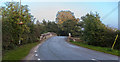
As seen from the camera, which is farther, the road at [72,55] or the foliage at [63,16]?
the foliage at [63,16]

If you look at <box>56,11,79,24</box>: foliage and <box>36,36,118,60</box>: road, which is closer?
<box>36,36,118,60</box>: road

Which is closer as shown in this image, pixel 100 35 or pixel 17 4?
pixel 17 4

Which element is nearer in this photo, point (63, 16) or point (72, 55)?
point (72, 55)

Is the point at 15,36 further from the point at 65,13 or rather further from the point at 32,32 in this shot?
the point at 65,13

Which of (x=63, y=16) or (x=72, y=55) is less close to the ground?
(x=63, y=16)

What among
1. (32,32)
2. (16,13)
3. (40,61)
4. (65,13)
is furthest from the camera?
(65,13)

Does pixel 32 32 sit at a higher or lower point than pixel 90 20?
lower

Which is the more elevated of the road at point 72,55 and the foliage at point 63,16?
the foliage at point 63,16

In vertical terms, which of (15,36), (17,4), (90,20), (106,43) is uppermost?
(17,4)

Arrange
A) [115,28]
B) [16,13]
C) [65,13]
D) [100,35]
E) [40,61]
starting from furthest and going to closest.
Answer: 1. [65,13]
2. [100,35]
3. [115,28]
4. [16,13]
5. [40,61]

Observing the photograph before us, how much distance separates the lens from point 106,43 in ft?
78.9

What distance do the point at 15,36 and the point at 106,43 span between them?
1367 cm

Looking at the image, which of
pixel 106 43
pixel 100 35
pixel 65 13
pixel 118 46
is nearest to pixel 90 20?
pixel 100 35

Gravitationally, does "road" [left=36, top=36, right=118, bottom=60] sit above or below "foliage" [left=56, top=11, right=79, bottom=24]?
below
